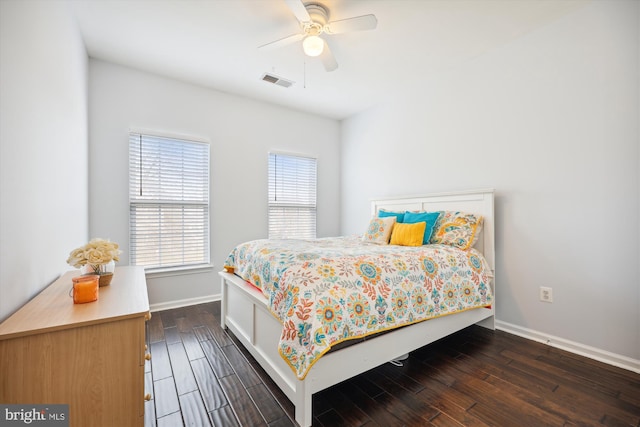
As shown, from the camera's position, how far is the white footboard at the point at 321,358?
1482 millimetres

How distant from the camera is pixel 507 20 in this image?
2.33 metres

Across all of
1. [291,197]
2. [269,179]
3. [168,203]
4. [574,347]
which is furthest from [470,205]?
[168,203]

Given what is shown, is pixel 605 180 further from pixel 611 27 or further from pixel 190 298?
pixel 190 298

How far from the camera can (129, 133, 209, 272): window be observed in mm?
3145

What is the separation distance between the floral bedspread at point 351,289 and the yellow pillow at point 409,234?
0.81 feet

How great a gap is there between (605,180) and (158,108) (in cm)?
432

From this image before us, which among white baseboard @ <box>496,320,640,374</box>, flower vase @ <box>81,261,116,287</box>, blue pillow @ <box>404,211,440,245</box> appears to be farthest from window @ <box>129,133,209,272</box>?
white baseboard @ <box>496,320,640,374</box>

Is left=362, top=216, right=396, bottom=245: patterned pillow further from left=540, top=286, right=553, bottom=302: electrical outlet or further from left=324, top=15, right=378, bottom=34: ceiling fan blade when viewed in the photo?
left=324, top=15, right=378, bottom=34: ceiling fan blade

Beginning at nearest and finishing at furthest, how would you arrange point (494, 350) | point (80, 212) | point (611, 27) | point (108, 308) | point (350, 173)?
point (108, 308) → point (611, 27) → point (494, 350) → point (80, 212) → point (350, 173)

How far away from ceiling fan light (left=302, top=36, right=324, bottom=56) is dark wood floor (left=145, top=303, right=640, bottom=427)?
8.06 feet

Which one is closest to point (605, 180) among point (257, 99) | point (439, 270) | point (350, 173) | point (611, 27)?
point (611, 27)

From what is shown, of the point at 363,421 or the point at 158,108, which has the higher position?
the point at 158,108

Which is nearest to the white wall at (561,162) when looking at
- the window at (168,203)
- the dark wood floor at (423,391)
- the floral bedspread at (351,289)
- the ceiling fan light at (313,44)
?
the dark wood floor at (423,391)

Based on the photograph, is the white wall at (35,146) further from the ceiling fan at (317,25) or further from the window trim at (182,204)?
the ceiling fan at (317,25)
